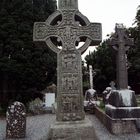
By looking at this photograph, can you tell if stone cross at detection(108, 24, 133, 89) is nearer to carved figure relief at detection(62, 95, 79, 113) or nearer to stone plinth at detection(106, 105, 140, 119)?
stone plinth at detection(106, 105, 140, 119)

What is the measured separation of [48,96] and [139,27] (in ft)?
56.0

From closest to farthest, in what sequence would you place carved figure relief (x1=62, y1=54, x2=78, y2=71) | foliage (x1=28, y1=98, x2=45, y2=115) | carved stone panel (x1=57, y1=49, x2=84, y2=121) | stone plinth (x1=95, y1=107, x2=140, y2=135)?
carved stone panel (x1=57, y1=49, x2=84, y2=121)
carved figure relief (x1=62, y1=54, x2=78, y2=71)
stone plinth (x1=95, y1=107, x2=140, y2=135)
foliage (x1=28, y1=98, x2=45, y2=115)

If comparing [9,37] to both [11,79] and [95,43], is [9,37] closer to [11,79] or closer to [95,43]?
[11,79]

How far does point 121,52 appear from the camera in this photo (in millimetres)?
10750

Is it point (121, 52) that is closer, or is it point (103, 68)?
point (121, 52)

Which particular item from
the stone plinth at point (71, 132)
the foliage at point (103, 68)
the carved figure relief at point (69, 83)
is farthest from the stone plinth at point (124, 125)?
the foliage at point (103, 68)

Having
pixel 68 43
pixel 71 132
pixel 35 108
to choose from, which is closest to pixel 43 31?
pixel 68 43

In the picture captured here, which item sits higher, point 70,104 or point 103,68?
point 103,68

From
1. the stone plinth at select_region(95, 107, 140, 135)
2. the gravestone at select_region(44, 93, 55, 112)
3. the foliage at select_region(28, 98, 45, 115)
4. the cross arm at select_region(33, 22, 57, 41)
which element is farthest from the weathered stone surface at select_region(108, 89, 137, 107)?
the gravestone at select_region(44, 93, 55, 112)

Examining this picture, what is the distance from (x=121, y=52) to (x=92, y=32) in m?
2.95

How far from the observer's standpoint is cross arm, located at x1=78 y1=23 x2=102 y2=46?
804cm

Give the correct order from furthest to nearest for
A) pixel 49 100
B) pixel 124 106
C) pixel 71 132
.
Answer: pixel 49 100 → pixel 124 106 → pixel 71 132

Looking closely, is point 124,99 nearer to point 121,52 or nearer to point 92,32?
point 121,52

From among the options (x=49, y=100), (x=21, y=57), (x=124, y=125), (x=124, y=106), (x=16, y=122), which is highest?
(x=21, y=57)
